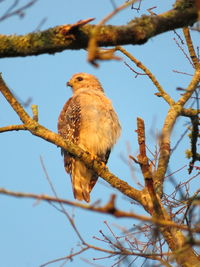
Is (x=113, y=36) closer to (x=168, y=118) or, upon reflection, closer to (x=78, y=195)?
(x=168, y=118)

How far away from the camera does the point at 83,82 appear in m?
9.33

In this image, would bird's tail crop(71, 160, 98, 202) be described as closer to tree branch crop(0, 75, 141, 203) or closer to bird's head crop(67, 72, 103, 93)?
bird's head crop(67, 72, 103, 93)

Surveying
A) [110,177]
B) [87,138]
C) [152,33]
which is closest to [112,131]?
[87,138]

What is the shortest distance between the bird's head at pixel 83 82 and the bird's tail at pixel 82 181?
202 cm

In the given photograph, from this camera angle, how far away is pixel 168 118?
5535 mm

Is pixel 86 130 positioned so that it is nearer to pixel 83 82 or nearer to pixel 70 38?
pixel 83 82

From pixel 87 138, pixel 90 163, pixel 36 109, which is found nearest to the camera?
pixel 36 109

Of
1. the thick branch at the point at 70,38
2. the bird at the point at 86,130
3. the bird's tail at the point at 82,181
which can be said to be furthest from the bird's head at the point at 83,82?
the thick branch at the point at 70,38

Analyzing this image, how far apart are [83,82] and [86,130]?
2.07 metres

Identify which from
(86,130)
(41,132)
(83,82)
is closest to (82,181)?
(86,130)

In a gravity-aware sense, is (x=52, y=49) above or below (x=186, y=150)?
below

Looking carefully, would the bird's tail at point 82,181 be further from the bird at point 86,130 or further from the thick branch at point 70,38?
the thick branch at point 70,38

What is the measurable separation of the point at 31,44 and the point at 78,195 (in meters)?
5.52

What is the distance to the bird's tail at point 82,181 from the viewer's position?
7.88 metres
